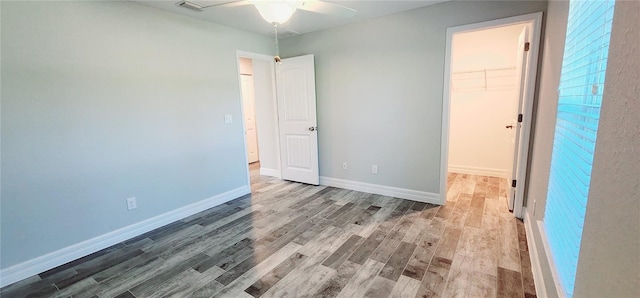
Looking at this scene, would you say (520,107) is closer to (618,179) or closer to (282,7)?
(618,179)

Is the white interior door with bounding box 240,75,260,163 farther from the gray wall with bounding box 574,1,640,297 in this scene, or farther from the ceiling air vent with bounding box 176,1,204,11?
the gray wall with bounding box 574,1,640,297

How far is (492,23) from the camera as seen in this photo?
2.63 meters

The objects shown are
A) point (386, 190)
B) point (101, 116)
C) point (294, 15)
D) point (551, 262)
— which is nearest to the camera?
point (551, 262)

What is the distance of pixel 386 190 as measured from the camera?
11.7 ft

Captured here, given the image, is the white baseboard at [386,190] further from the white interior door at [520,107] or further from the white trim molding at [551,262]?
the white trim molding at [551,262]

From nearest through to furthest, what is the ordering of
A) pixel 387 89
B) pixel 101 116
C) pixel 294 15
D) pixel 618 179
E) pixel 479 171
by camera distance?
pixel 618 179 → pixel 101 116 → pixel 294 15 → pixel 387 89 → pixel 479 171

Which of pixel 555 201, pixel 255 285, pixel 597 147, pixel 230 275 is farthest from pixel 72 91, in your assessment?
pixel 555 201

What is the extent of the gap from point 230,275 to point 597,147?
217 centimetres

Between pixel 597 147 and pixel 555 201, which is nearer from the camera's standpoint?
pixel 597 147

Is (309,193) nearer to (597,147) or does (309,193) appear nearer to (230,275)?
(230,275)

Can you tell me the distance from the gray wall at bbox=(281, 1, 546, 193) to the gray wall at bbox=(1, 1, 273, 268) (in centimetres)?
140

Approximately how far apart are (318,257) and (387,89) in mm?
2150

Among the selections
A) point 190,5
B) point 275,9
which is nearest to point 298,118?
point 190,5

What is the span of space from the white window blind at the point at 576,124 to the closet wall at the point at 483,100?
2.65 m
